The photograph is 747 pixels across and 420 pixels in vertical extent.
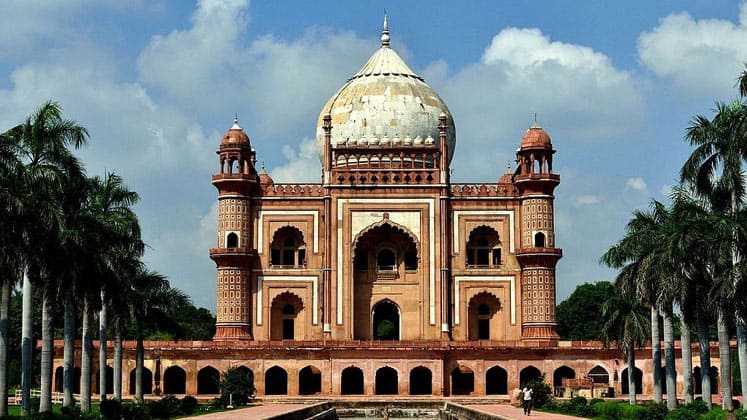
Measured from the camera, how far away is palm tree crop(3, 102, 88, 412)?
24.4 m

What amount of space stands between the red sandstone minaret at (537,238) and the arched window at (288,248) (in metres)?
9.04

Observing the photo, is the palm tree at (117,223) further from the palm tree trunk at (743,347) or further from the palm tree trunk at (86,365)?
the palm tree trunk at (743,347)

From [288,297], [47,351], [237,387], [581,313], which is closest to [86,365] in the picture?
[47,351]

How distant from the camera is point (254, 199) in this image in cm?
4931

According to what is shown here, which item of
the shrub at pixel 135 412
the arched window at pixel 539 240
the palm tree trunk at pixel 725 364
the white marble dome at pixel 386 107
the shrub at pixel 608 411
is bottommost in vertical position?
the shrub at pixel 608 411

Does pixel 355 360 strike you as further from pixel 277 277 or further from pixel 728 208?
pixel 728 208

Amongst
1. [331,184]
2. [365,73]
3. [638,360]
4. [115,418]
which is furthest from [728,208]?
[365,73]

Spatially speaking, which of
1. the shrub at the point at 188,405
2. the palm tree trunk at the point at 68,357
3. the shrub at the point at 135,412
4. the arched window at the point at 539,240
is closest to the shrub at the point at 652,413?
the shrub at the point at 135,412

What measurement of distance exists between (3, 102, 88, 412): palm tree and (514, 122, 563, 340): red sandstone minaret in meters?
24.6

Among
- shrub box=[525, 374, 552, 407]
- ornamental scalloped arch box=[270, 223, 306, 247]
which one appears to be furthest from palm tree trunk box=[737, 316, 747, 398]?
ornamental scalloped arch box=[270, 223, 306, 247]

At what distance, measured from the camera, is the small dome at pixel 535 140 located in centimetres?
4875

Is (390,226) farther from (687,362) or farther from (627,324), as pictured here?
(687,362)

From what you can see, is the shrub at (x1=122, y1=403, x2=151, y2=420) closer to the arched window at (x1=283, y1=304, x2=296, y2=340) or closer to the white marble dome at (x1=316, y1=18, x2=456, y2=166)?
the arched window at (x1=283, y1=304, x2=296, y2=340)

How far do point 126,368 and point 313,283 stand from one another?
27.2 ft
